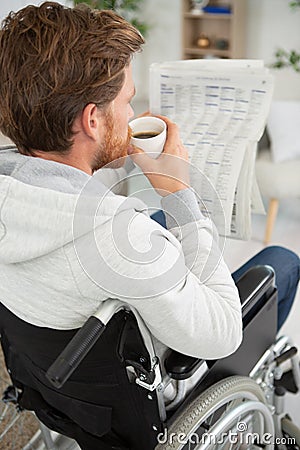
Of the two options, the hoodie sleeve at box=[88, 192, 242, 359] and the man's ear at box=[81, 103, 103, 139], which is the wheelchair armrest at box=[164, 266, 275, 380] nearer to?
the hoodie sleeve at box=[88, 192, 242, 359]

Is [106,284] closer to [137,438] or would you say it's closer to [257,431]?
[137,438]

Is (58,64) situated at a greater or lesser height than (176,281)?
greater

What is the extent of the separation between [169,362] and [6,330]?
0.86ft

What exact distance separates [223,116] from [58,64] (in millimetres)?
560

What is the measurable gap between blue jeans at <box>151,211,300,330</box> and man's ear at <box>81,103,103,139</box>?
529 mm

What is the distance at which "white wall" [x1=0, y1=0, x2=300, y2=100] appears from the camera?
3.55 meters

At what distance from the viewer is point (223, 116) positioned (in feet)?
4.03

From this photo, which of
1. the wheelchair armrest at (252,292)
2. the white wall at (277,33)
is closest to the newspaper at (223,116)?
the wheelchair armrest at (252,292)

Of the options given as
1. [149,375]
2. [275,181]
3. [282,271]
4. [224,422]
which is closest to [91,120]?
[149,375]

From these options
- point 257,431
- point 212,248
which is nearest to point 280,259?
point 257,431

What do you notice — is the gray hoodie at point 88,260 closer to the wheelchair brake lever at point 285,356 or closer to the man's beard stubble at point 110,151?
the man's beard stubble at point 110,151

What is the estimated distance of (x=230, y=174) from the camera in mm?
1151

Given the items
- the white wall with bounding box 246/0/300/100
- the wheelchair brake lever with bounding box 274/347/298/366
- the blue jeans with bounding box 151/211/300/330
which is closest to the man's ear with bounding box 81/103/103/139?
the blue jeans with bounding box 151/211/300/330

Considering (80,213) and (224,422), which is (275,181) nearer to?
(224,422)
